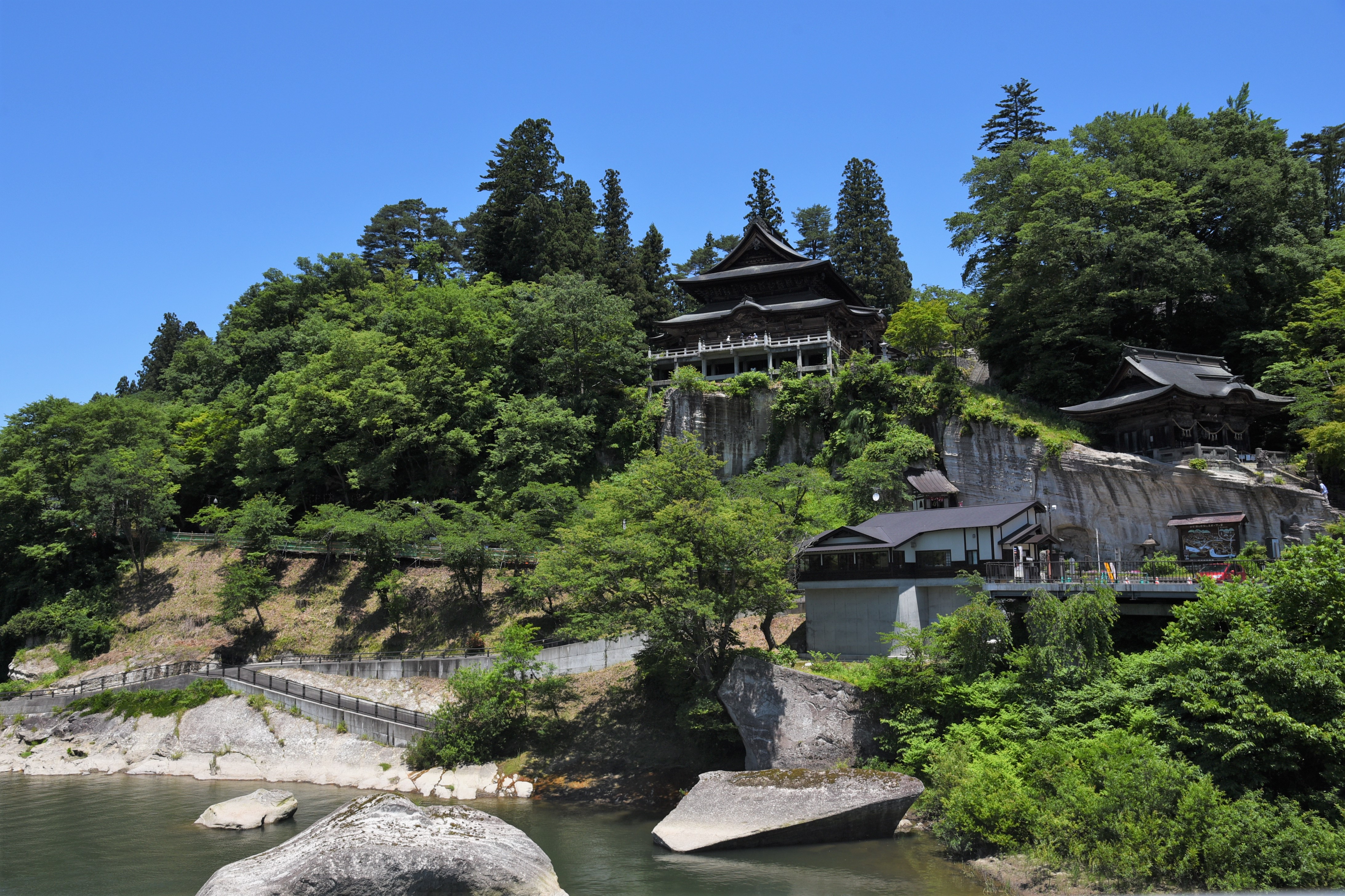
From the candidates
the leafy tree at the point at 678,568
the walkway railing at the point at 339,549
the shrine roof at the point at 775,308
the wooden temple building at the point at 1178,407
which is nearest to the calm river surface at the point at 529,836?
the leafy tree at the point at 678,568

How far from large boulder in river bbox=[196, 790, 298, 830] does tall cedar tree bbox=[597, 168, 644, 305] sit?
1303 inches

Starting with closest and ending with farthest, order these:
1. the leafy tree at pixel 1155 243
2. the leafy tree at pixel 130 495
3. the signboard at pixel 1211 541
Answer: the signboard at pixel 1211 541, the leafy tree at pixel 1155 243, the leafy tree at pixel 130 495

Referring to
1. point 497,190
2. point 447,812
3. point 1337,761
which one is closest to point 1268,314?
point 1337,761

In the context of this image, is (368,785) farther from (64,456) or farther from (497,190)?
(497,190)

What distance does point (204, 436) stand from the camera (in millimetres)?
54250

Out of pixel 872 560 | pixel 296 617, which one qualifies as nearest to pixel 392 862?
pixel 872 560

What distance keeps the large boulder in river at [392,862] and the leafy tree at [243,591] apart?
25.2 metres

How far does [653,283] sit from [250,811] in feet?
147

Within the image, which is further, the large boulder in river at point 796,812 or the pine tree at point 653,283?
the pine tree at point 653,283

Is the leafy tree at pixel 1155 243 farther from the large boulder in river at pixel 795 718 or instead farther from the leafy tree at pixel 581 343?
the large boulder in river at pixel 795 718

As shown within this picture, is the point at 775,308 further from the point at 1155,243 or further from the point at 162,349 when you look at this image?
the point at 162,349

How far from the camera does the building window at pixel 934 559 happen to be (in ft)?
91.9

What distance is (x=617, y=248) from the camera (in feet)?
206

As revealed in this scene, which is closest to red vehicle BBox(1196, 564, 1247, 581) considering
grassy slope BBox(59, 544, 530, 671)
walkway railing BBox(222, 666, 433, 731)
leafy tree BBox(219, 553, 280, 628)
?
walkway railing BBox(222, 666, 433, 731)
